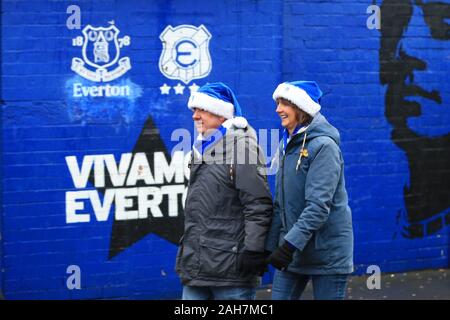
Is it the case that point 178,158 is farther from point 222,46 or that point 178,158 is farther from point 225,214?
point 225,214

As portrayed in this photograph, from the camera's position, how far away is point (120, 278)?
6.71 m

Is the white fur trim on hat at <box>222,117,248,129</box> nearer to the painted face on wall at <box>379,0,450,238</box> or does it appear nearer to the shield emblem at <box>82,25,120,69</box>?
the shield emblem at <box>82,25,120,69</box>

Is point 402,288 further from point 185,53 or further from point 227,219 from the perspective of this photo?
point 227,219

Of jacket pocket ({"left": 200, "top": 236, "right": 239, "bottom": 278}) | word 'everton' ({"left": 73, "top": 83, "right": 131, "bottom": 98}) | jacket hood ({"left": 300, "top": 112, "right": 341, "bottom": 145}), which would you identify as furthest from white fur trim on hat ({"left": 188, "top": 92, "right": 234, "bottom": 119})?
word 'everton' ({"left": 73, "top": 83, "right": 131, "bottom": 98})

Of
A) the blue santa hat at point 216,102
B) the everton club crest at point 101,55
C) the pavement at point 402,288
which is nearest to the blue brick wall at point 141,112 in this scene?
the everton club crest at point 101,55

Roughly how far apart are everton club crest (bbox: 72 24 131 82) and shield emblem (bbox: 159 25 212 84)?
316 mm

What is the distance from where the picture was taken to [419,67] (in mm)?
7512

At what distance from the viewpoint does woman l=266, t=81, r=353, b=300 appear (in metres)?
4.44

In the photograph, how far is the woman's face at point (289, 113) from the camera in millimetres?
4684

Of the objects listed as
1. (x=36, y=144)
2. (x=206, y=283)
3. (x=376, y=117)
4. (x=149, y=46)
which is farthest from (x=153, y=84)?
(x=206, y=283)

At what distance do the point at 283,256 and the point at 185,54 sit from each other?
2.77m

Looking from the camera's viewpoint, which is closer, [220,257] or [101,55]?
[220,257]

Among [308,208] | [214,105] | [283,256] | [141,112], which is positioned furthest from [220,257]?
[141,112]

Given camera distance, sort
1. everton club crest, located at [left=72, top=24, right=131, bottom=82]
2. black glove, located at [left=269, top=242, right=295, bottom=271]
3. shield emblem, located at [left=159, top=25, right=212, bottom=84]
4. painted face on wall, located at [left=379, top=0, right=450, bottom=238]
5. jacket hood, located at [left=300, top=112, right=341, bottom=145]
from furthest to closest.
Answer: painted face on wall, located at [left=379, top=0, right=450, bottom=238]
shield emblem, located at [left=159, top=25, right=212, bottom=84]
everton club crest, located at [left=72, top=24, right=131, bottom=82]
jacket hood, located at [left=300, top=112, right=341, bottom=145]
black glove, located at [left=269, top=242, right=295, bottom=271]
